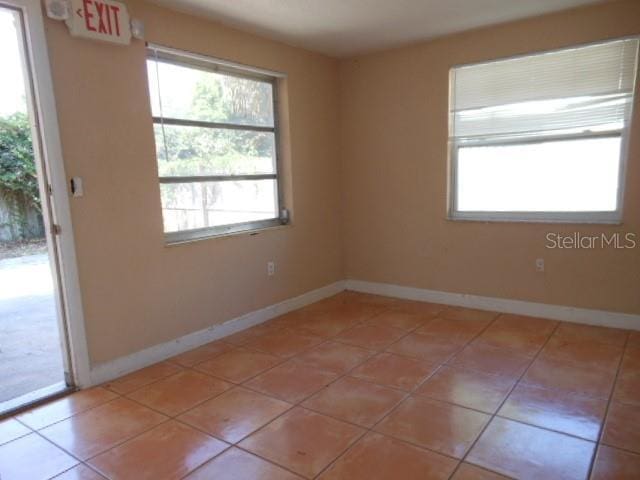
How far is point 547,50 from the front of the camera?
3.16 m

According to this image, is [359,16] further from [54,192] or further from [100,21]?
[54,192]

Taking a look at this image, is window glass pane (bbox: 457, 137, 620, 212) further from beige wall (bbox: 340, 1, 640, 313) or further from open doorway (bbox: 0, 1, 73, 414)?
open doorway (bbox: 0, 1, 73, 414)

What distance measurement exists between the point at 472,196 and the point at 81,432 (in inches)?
130

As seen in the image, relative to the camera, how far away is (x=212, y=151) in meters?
3.20

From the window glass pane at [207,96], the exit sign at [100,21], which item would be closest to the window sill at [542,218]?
the window glass pane at [207,96]

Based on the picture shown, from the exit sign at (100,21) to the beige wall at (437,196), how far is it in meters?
2.25

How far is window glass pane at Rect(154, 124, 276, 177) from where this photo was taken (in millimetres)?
2919

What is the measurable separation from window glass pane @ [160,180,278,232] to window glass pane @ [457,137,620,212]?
175 cm

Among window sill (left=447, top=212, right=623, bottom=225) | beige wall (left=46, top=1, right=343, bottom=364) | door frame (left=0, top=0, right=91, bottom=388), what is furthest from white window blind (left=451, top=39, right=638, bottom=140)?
door frame (left=0, top=0, right=91, bottom=388)

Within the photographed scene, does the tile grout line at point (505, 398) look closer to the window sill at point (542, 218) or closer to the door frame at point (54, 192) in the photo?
the window sill at point (542, 218)

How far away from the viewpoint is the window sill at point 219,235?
2.97m

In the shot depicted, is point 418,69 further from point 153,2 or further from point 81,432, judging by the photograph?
point 81,432

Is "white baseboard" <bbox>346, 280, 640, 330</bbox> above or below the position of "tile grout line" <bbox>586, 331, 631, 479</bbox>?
above

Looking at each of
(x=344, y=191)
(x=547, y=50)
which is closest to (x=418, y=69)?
(x=547, y=50)
